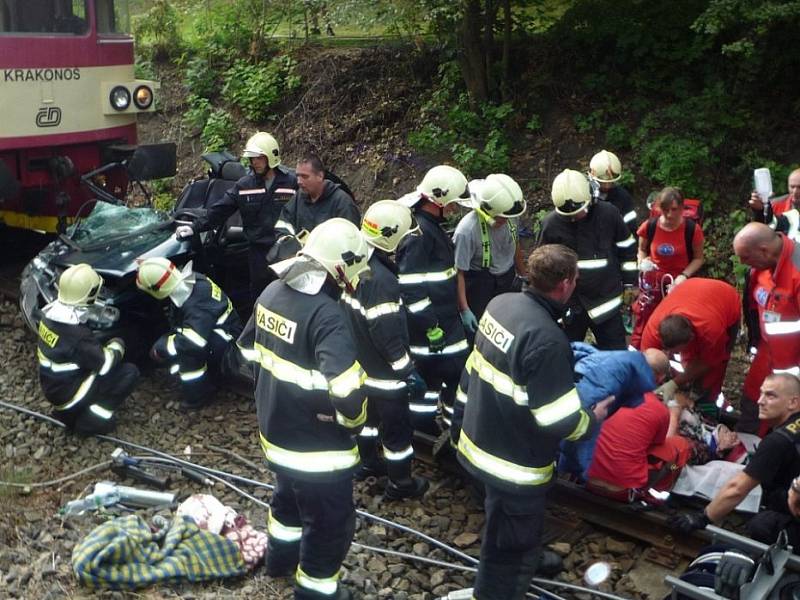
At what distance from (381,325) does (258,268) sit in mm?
2703

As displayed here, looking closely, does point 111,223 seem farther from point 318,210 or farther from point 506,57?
point 506,57

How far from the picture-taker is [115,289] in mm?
7289

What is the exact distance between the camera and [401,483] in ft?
18.7

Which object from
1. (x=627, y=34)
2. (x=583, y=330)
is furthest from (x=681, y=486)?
(x=627, y=34)

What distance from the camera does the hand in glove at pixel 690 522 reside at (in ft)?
16.2

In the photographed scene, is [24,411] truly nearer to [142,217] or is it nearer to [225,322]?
[225,322]

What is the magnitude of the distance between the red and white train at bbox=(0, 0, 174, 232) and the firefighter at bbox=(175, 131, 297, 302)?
187cm

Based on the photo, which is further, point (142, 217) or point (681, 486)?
point (142, 217)

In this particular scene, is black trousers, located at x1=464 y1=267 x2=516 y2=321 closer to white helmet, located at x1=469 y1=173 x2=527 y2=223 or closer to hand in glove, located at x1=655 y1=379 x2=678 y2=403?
white helmet, located at x1=469 y1=173 x2=527 y2=223

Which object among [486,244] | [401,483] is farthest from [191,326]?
[486,244]

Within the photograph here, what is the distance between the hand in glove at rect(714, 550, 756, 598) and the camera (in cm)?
390

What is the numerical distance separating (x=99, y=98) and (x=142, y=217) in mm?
1374

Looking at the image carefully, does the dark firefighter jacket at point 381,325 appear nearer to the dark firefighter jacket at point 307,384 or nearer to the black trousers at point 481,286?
the dark firefighter jacket at point 307,384

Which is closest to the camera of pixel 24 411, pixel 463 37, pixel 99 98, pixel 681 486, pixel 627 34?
pixel 681 486
